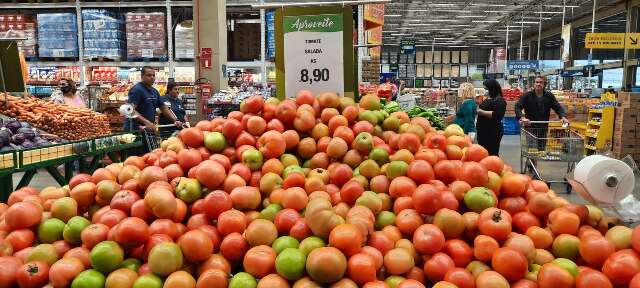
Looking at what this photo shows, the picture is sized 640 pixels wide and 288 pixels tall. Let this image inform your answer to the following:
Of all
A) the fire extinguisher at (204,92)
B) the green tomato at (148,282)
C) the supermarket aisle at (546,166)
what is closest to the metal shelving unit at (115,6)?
the fire extinguisher at (204,92)

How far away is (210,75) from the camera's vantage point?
8641mm

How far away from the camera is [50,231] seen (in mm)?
1819

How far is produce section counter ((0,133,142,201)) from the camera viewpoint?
3.65 metres

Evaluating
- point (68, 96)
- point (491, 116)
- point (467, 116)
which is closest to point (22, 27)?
point (68, 96)

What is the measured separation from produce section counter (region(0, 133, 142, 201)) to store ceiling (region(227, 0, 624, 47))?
19.0 metres

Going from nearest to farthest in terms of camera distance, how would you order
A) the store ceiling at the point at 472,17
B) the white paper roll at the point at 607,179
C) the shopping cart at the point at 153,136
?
1. the white paper roll at the point at 607,179
2. the shopping cart at the point at 153,136
3. the store ceiling at the point at 472,17

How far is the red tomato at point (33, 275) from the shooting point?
1.58m

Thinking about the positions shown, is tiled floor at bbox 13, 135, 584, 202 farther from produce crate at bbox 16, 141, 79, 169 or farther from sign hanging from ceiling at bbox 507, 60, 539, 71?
sign hanging from ceiling at bbox 507, 60, 539, 71

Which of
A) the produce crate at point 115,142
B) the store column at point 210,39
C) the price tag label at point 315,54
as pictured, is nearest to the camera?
the price tag label at point 315,54

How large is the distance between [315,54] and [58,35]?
743cm

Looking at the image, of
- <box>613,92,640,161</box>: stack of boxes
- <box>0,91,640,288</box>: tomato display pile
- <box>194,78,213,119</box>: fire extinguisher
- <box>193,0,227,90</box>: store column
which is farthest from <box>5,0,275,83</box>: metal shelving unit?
<box>0,91,640,288</box>: tomato display pile

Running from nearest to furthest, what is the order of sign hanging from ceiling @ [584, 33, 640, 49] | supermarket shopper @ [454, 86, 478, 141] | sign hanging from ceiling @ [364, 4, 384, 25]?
1. supermarket shopper @ [454, 86, 478, 141]
2. sign hanging from ceiling @ [364, 4, 384, 25]
3. sign hanging from ceiling @ [584, 33, 640, 49]

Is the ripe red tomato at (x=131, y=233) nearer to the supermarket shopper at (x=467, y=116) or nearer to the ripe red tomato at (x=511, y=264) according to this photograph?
the ripe red tomato at (x=511, y=264)

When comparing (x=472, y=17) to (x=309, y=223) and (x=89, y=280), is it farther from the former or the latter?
(x=89, y=280)
